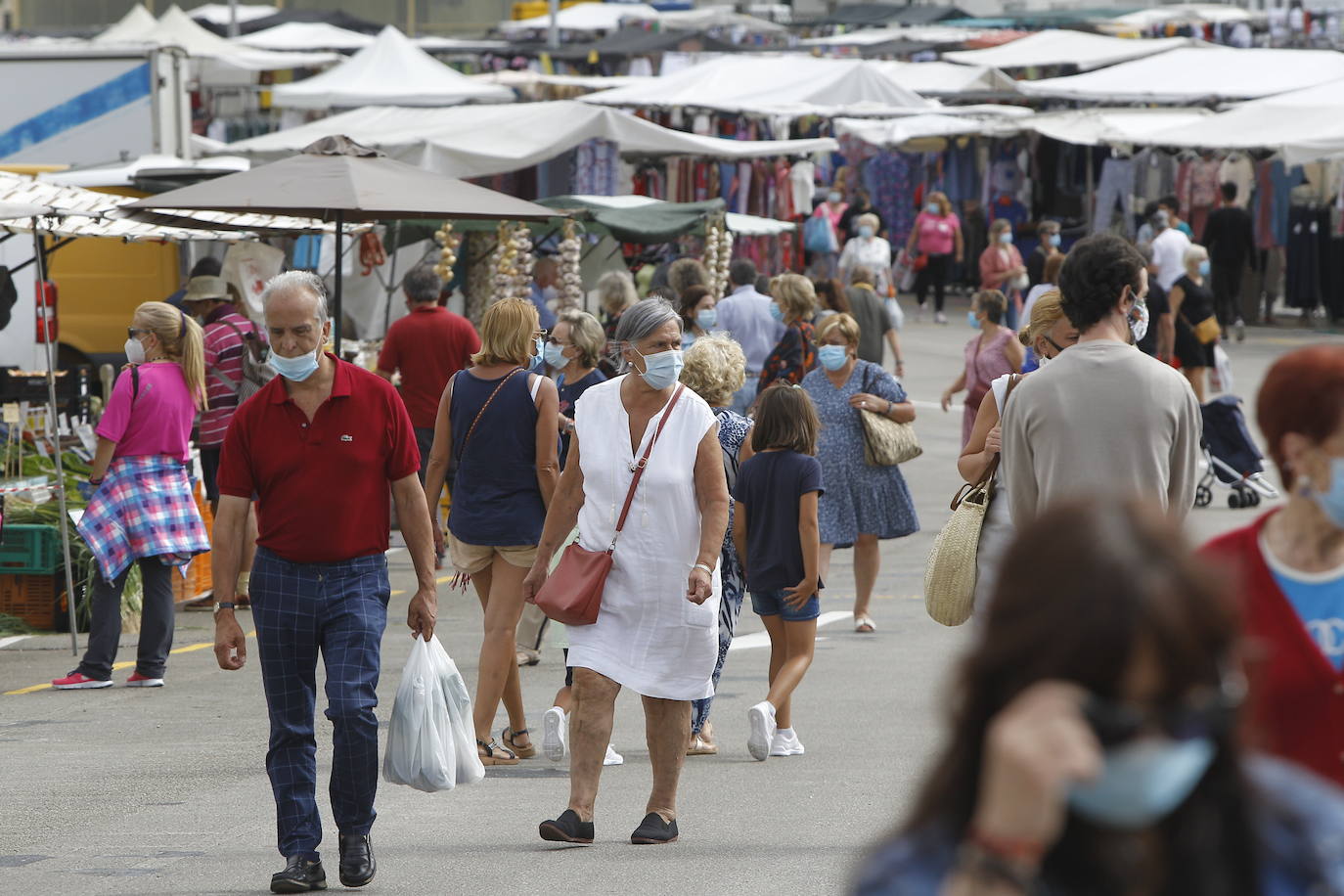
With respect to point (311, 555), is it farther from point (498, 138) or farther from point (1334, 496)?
point (498, 138)

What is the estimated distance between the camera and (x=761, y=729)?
7754mm

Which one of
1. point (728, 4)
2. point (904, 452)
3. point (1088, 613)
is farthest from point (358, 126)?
point (728, 4)

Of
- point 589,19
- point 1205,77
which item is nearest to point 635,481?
point 1205,77

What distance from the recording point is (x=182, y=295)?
42.5ft

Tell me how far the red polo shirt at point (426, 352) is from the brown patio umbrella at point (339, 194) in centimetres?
76

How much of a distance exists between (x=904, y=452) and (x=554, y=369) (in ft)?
6.26

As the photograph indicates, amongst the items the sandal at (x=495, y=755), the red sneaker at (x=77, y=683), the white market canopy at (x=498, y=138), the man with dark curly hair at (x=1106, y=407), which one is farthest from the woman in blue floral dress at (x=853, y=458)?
the white market canopy at (x=498, y=138)

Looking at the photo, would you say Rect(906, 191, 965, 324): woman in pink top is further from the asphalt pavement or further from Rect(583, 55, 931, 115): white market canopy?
the asphalt pavement

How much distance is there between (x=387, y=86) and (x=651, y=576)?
22.4 metres

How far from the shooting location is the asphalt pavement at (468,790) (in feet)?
20.8

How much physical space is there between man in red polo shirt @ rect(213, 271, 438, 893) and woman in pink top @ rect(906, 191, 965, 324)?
23253 mm

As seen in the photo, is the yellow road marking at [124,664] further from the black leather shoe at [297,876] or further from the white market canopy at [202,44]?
the white market canopy at [202,44]

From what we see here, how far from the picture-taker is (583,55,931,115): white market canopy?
2722 centimetres

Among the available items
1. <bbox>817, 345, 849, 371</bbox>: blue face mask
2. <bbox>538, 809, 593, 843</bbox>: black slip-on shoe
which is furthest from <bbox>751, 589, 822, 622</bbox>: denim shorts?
<bbox>817, 345, 849, 371</bbox>: blue face mask
